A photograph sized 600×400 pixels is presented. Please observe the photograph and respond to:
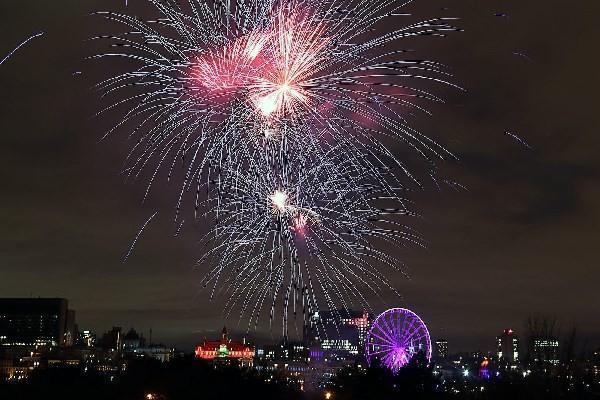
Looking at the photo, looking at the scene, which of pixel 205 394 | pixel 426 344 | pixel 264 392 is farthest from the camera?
pixel 426 344

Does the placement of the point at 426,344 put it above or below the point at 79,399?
above

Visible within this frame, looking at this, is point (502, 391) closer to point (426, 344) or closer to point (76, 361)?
point (426, 344)

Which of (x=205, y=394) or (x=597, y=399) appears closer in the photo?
(x=597, y=399)

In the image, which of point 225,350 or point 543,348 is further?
point 225,350

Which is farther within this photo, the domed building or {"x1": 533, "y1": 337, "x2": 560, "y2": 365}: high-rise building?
the domed building

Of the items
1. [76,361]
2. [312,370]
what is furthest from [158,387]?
[76,361]

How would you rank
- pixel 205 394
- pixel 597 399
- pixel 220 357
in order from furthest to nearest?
pixel 220 357, pixel 205 394, pixel 597 399

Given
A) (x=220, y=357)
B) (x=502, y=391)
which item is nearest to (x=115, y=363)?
(x=220, y=357)

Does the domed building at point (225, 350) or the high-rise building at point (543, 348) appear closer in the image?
the high-rise building at point (543, 348)

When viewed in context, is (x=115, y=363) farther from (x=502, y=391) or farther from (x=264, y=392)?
(x=502, y=391)
